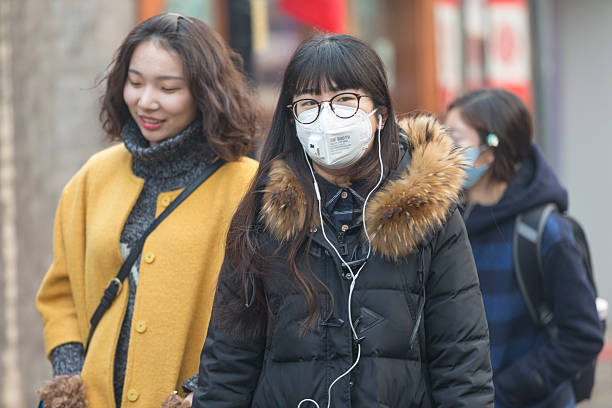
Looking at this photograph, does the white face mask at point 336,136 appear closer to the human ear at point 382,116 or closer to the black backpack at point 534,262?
the human ear at point 382,116

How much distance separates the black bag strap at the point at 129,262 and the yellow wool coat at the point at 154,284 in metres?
0.02

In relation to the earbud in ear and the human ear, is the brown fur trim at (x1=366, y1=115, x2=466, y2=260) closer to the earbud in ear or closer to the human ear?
the human ear

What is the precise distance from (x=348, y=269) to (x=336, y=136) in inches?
14.7

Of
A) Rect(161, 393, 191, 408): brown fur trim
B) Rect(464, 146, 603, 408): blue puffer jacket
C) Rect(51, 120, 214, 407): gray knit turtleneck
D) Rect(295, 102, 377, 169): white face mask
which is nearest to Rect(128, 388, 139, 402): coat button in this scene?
Rect(161, 393, 191, 408): brown fur trim

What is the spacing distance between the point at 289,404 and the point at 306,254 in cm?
42

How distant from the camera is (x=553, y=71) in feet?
35.4

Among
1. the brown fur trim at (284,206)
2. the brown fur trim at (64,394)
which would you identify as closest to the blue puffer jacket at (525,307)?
the brown fur trim at (284,206)

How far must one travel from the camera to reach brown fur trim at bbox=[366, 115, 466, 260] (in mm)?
2477

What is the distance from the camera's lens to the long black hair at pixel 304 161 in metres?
2.54

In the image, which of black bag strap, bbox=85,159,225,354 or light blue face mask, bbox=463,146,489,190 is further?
light blue face mask, bbox=463,146,489,190

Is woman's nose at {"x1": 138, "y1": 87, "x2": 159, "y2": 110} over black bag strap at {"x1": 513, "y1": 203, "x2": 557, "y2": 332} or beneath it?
over

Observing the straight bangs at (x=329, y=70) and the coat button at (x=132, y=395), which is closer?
the straight bangs at (x=329, y=70)

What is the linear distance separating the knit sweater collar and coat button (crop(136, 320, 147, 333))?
0.54m

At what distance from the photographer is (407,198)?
2.51 meters
